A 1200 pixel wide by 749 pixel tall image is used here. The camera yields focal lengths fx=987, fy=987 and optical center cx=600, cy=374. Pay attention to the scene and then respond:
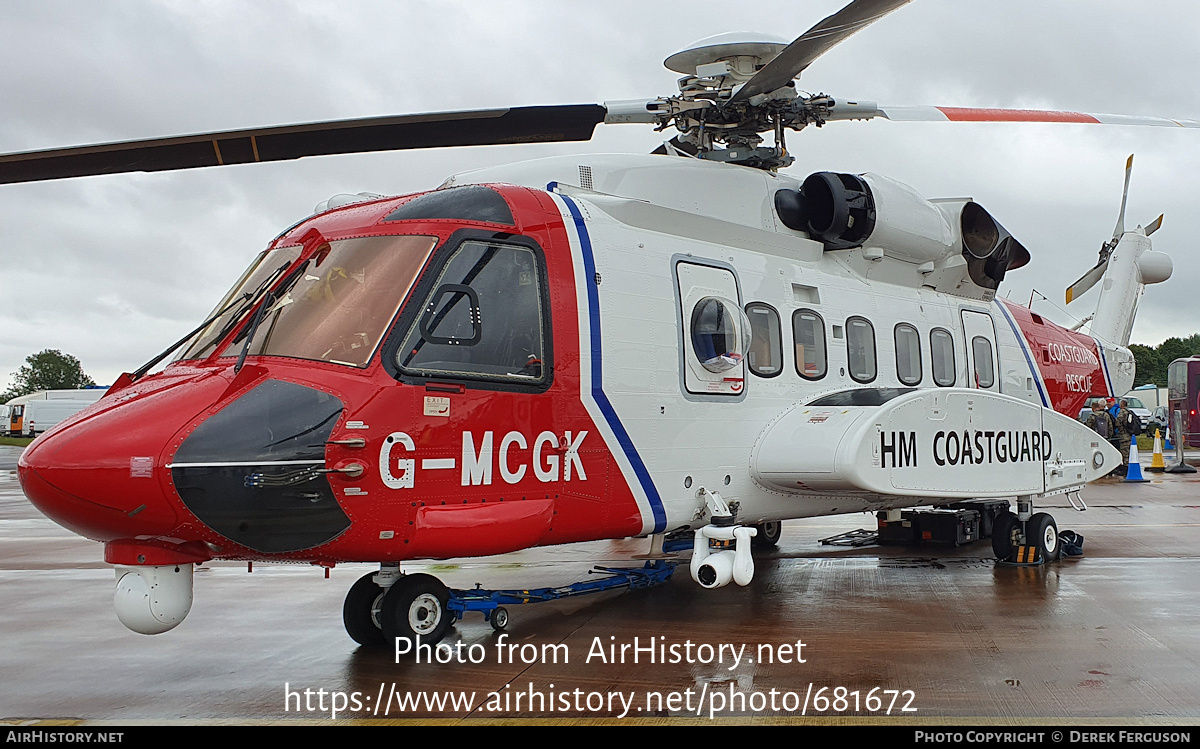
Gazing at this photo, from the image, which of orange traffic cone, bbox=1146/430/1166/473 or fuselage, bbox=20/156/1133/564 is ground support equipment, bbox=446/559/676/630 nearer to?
fuselage, bbox=20/156/1133/564

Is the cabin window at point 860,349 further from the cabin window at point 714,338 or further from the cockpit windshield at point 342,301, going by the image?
the cockpit windshield at point 342,301

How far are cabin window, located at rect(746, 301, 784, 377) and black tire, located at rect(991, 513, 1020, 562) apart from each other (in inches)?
146

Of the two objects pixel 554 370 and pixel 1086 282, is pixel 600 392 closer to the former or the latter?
pixel 554 370

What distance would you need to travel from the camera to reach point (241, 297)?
6.02 metres

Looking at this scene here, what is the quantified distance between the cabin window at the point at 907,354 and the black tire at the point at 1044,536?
6.80ft

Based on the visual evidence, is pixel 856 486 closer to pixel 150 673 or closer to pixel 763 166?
pixel 763 166

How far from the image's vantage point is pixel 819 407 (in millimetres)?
7477

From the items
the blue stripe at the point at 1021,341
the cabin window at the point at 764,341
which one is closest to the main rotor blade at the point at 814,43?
the cabin window at the point at 764,341

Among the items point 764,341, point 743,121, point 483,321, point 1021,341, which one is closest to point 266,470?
point 483,321

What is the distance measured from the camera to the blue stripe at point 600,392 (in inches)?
246

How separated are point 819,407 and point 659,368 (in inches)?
61.1

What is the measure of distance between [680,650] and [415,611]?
1.69m

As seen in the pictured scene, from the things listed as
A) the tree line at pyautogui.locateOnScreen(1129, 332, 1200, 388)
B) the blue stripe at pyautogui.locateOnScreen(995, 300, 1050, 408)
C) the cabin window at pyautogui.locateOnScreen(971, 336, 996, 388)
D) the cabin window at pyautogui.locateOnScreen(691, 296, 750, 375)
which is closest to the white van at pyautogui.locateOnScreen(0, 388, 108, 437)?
the blue stripe at pyautogui.locateOnScreen(995, 300, 1050, 408)

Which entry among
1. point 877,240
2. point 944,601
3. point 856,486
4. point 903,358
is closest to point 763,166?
point 877,240
